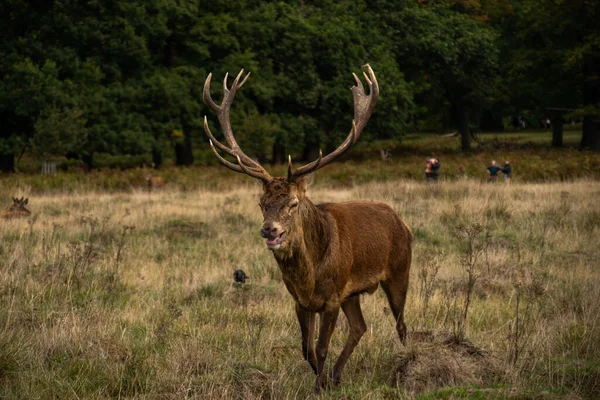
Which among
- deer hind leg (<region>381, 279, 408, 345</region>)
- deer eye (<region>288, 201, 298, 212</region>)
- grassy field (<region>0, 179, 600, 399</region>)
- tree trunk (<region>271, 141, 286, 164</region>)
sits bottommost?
tree trunk (<region>271, 141, 286, 164</region>)

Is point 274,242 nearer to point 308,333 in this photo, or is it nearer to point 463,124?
point 308,333

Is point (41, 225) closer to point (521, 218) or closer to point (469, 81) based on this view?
point (521, 218)

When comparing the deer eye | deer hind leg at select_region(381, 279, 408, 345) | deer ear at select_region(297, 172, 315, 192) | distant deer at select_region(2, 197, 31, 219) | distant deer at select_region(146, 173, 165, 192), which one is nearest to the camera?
the deer eye

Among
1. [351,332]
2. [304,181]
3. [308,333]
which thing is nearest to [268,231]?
[304,181]

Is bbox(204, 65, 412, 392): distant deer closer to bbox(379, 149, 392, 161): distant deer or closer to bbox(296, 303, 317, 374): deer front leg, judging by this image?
bbox(296, 303, 317, 374): deer front leg

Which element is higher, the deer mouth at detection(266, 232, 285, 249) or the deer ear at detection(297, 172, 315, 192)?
the deer ear at detection(297, 172, 315, 192)

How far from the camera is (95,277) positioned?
9016 millimetres

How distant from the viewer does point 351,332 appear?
6.29 m

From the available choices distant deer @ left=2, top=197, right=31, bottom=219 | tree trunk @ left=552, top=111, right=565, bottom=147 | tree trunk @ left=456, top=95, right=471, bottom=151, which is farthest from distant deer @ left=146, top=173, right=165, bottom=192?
tree trunk @ left=552, top=111, right=565, bottom=147

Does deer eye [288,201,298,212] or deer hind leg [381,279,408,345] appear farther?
deer hind leg [381,279,408,345]

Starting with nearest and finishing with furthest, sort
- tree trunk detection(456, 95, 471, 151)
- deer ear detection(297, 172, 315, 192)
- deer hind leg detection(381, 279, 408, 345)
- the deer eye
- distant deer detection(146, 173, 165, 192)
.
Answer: the deer eye < deer ear detection(297, 172, 315, 192) < deer hind leg detection(381, 279, 408, 345) < distant deer detection(146, 173, 165, 192) < tree trunk detection(456, 95, 471, 151)

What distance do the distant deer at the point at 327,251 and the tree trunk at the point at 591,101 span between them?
3482 centimetres

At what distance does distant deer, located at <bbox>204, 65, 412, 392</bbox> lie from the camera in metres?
5.66

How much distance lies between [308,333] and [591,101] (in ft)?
134
